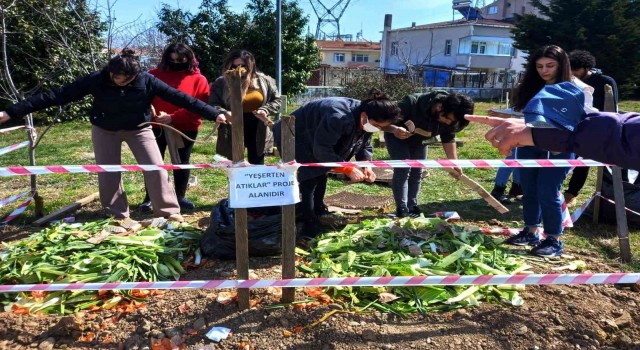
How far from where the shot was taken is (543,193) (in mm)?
3773

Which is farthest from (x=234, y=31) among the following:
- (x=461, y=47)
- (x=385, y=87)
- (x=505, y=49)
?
(x=505, y=49)

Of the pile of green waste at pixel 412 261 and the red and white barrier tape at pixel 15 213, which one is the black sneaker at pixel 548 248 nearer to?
the pile of green waste at pixel 412 261

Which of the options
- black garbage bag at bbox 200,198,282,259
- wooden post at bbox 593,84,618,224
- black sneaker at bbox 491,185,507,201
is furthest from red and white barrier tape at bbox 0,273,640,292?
black sneaker at bbox 491,185,507,201

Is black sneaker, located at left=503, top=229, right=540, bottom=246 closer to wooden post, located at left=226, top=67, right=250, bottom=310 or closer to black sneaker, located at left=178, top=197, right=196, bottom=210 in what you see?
wooden post, located at left=226, top=67, right=250, bottom=310

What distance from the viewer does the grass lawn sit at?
4594mm

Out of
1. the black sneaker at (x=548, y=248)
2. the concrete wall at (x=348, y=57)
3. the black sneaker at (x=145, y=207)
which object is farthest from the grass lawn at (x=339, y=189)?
the concrete wall at (x=348, y=57)

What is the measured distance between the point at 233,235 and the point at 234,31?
1146 cm

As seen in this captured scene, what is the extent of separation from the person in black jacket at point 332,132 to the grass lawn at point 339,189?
1630mm

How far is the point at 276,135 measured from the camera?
396 cm

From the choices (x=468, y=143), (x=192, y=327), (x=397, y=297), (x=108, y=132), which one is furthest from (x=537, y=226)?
(x=468, y=143)

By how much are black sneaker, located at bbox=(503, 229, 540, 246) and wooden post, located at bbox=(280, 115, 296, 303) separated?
2.13 meters

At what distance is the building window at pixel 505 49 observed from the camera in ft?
125

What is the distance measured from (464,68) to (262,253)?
3664cm

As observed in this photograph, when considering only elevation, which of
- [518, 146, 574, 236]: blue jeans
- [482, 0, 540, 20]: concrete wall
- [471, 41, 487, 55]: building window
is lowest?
[518, 146, 574, 236]: blue jeans
